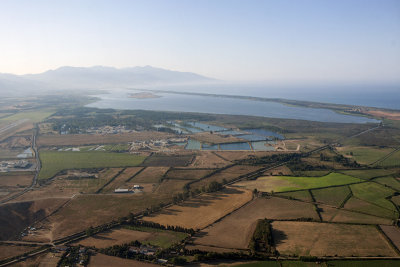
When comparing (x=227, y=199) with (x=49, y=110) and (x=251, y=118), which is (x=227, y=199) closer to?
(x=251, y=118)

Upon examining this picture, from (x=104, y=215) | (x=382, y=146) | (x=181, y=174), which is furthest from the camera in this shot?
(x=382, y=146)

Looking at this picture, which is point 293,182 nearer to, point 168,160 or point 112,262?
point 168,160

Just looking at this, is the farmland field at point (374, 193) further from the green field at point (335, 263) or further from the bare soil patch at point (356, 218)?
the green field at point (335, 263)

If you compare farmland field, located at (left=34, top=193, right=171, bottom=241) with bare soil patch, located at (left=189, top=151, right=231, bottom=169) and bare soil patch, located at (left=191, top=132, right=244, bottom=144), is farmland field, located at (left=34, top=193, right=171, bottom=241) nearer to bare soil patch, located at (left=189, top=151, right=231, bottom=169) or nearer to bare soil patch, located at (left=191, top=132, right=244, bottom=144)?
bare soil patch, located at (left=189, top=151, right=231, bottom=169)

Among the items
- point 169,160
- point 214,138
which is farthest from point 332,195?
point 214,138

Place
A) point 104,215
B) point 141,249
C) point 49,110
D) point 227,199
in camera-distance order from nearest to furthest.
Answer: point 141,249 → point 104,215 → point 227,199 → point 49,110

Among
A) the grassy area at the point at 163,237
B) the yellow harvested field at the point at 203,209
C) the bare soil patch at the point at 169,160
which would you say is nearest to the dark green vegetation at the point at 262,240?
the yellow harvested field at the point at 203,209

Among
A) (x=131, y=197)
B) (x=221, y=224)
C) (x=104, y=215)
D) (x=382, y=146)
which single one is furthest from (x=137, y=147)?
(x=382, y=146)

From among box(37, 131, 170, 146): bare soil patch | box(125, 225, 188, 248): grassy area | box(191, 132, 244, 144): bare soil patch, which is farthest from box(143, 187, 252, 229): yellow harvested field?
box(37, 131, 170, 146): bare soil patch
